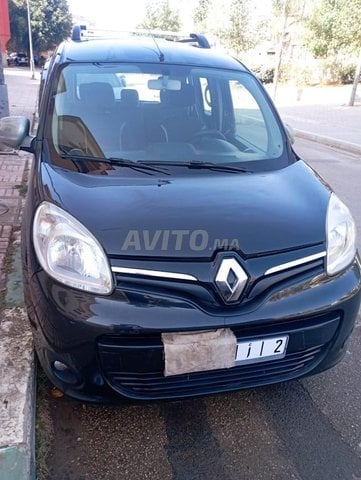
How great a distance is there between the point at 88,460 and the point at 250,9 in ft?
101

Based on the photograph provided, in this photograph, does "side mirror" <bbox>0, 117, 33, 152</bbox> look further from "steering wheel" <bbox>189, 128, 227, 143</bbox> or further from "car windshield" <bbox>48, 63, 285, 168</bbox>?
"steering wheel" <bbox>189, 128, 227, 143</bbox>

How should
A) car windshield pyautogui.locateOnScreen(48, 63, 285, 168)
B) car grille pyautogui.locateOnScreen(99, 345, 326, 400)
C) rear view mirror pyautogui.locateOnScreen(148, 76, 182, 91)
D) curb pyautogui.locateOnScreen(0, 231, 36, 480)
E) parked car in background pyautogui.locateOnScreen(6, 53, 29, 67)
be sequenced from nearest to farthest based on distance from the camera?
curb pyautogui.locateOnScreen(0, 231, 36, 480)
car grille pyautogui.locateOnScreen(99, 345, 326, 400)
car windshield pyautogui.locateOnScreen(48, 63, 285, 168)
rear view mirror pyautogui.locateOnScreen(148, 76, 182, 91)
parked car in background pyautogui.locateOnScreen(6, 53, 29, 67)

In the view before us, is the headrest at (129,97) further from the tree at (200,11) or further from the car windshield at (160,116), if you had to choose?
the tree at (200,11)

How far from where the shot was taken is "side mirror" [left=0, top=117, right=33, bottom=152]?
113 inches

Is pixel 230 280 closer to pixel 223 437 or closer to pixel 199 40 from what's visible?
pixel 223 437

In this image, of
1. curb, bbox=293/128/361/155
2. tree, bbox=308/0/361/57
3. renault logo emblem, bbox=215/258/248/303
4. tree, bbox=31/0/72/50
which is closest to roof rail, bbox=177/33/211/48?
renault logo emblem, bbox=215/258/248/303

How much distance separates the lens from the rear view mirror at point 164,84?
297 centimetres

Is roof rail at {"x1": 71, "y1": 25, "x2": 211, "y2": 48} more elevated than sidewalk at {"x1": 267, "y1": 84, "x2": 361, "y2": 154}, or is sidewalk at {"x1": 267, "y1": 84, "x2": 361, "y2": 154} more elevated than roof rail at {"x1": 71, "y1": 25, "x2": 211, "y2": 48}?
roof rail at {"x1": 71, "y1": 25, "x2": 211, "y2": 48}

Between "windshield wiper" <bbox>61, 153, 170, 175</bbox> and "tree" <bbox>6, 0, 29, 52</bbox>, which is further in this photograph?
"tree" <bbox>6, 0, 29, 52</bbox>

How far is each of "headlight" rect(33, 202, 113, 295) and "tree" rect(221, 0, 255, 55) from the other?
95.7 ft

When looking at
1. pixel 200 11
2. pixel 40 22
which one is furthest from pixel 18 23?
pixel 200 11

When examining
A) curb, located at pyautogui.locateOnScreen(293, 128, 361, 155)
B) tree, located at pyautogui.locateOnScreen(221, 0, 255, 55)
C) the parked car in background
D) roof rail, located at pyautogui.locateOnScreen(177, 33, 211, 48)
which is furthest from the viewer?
the parked car in background

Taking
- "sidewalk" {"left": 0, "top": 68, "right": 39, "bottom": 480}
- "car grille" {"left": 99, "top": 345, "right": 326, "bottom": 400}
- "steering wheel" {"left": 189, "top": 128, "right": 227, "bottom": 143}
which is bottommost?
"sidewalk" {"left": 0, "top": 68, "right": 39, "bottom": 480}

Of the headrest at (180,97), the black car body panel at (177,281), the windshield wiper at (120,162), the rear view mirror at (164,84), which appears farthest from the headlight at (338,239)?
the rear view mirror at (164,84)
